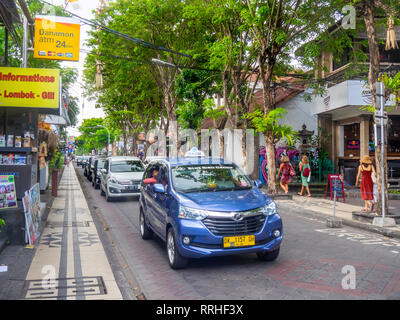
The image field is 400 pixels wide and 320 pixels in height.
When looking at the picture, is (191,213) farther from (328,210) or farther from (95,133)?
(95,133)

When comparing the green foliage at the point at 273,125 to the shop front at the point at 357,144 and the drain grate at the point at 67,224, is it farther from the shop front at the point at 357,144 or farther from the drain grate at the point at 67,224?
the drain grate at the point at 67,224

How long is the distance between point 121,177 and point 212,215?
10930 millimetres

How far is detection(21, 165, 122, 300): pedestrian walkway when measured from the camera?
5.32m

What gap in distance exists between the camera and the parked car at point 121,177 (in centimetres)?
1608

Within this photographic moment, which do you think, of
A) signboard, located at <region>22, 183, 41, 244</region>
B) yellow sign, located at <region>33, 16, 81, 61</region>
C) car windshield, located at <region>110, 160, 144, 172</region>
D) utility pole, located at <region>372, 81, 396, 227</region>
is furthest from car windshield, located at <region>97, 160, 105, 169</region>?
utility pole, located at <region>372, 81, 396, 227</region>

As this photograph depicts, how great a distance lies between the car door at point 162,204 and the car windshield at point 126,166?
9769mm

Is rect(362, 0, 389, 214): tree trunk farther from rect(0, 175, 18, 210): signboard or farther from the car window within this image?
rect(0, 175, 18, 210): signboard

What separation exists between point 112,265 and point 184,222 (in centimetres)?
171

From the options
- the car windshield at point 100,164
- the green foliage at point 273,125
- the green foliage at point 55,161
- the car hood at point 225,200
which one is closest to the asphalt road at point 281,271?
the car hood at point 225,200

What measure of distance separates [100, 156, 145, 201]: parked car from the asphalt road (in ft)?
22.0

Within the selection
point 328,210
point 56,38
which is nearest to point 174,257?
point 328,210

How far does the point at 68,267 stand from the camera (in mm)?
6590
